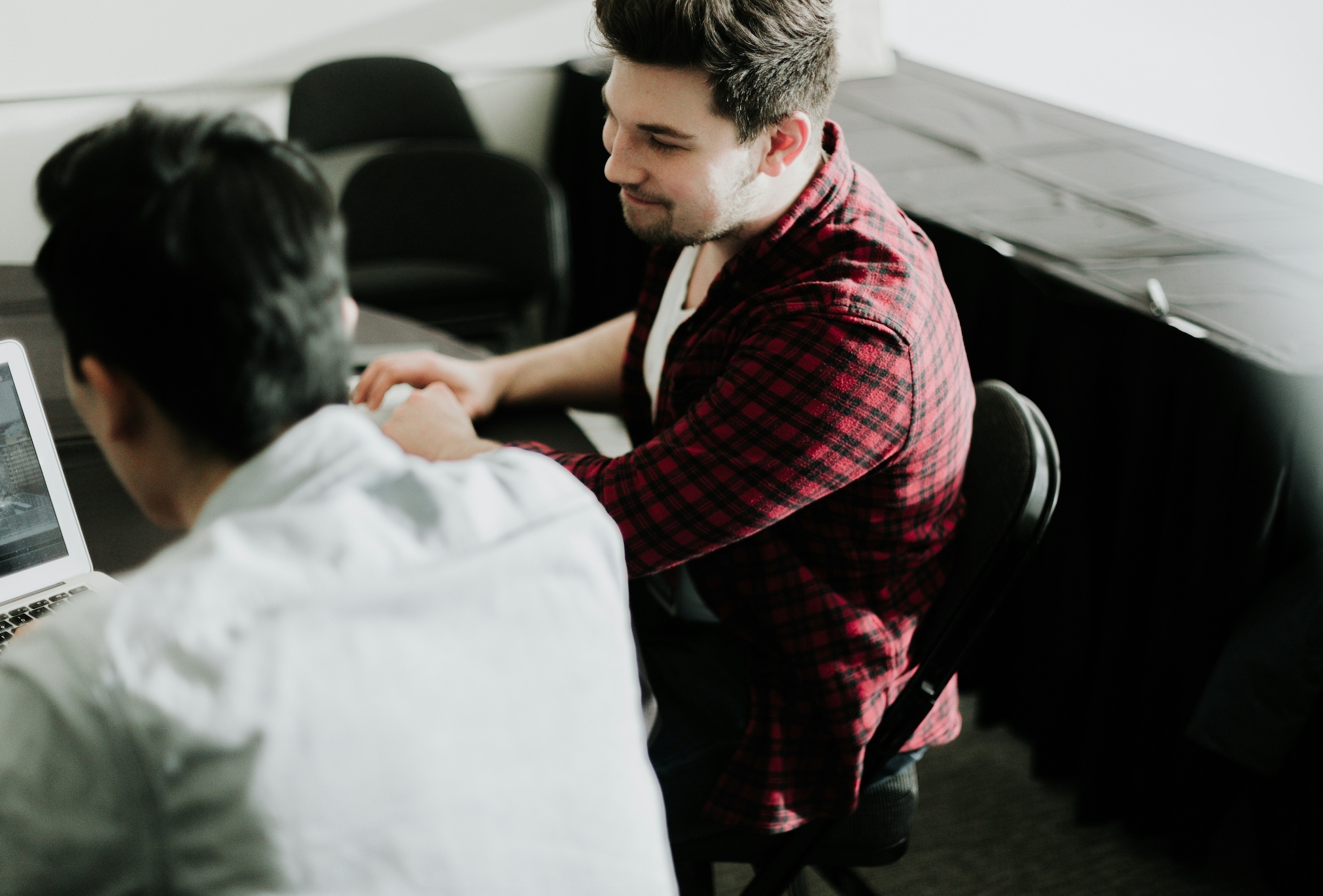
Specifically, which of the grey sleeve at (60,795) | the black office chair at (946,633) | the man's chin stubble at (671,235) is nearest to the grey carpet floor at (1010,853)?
the black office chair at (946,633)

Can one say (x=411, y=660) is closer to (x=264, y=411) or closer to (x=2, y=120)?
(x=264, y=411)

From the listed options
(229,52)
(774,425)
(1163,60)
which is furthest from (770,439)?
(229,52)

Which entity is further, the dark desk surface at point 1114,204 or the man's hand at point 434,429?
the dark desk surface at point 1114,204

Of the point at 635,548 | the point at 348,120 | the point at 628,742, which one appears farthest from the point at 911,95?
the point at 628,742

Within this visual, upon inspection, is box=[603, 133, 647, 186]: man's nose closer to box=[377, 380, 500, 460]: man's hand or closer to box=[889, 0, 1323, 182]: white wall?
box=[377, 380, 500, 460]: man's hand

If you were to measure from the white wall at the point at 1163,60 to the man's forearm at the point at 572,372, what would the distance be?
1608 mm

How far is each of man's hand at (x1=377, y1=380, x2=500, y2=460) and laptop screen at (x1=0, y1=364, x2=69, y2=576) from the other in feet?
1.09

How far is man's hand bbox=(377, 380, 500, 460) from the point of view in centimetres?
116

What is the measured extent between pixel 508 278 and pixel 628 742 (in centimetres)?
212

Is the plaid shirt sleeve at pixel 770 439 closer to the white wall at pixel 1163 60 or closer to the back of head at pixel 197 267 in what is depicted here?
the back of head at pixel 197 267

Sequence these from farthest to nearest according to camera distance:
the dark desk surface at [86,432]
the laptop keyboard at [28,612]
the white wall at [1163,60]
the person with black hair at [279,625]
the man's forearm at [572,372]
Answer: the white wall at [1163,60] < the man's forearm at [572,372] < the dark desk surface at [86,432] < the laptop keyboard at [28,612] < the person with black hair at [279,625]

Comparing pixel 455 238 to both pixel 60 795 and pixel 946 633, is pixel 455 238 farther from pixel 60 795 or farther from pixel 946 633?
pixel 60 795

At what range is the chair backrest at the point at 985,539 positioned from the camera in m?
1.04

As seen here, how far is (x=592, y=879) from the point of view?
2.05ft
